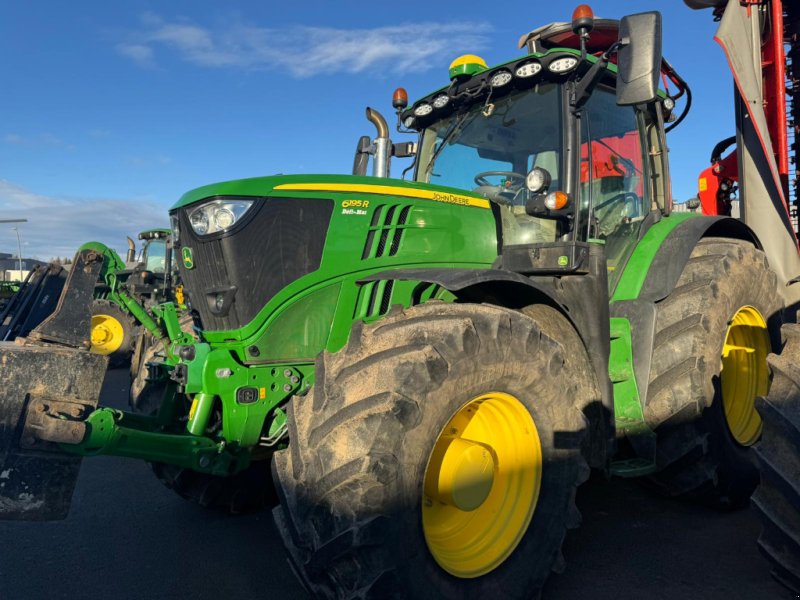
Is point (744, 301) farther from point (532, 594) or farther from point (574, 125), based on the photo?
point (532, 594)

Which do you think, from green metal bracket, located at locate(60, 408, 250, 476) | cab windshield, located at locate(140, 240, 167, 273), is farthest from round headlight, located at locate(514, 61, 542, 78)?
cab windshield, located at locate(140, 240, 167, 273)

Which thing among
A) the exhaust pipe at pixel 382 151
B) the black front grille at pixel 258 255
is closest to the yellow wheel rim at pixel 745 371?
the exhaust pipe at pixel 382 151

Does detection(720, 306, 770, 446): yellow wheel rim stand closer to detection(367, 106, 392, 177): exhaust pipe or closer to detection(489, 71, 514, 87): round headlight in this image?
detection(489, 71, 514, 87): round headlight

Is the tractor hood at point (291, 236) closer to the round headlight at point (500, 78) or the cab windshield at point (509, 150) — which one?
the cab windshield at point (509, 150)

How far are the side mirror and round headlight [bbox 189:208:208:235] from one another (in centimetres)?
200

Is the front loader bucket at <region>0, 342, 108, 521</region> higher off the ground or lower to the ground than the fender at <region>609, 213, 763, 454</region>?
lower

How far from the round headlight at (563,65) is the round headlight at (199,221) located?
6.40ft

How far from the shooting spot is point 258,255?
2768 mm

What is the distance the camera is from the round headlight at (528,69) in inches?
134

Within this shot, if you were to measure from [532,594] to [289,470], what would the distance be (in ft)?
3.82

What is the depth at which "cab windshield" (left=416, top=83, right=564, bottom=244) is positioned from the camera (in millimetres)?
3473

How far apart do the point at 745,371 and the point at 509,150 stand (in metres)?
2.20

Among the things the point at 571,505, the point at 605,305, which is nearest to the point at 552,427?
the point at 571,505

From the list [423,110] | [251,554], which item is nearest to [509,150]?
[423,110]
